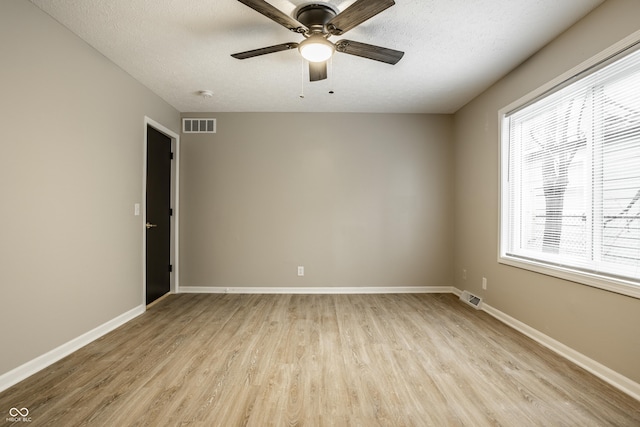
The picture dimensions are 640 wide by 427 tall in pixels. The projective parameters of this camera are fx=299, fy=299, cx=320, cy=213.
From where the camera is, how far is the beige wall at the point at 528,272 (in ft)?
6.49

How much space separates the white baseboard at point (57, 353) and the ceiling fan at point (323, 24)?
2.66 m

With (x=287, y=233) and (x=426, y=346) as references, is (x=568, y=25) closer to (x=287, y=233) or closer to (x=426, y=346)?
(x=426, y=346)

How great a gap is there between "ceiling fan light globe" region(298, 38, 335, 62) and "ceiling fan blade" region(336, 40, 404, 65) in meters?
0.09

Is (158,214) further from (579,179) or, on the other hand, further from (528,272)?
(579,179)

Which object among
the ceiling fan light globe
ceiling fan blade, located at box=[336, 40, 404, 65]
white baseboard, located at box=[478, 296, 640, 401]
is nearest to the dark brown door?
the ceiling fan light globe

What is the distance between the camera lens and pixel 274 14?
1.91 m

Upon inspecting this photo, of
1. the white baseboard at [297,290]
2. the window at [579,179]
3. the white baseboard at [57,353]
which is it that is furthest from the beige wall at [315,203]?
the white baseboard at [57,353]

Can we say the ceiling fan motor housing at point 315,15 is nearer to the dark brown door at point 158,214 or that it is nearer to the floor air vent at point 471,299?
the dark brown door at point 158,214

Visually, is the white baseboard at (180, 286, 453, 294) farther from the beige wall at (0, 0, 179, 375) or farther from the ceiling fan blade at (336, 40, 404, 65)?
the ceiling fan blade at (336, 40, 404, 65)

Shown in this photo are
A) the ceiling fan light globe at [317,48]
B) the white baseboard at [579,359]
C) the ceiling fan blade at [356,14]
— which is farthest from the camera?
the ceiling fan light globe at [317,48]

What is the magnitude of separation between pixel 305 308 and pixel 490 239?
232 cm

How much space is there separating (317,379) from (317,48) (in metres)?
2.34

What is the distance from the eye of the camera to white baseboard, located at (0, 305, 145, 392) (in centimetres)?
193

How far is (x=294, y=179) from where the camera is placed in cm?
438
